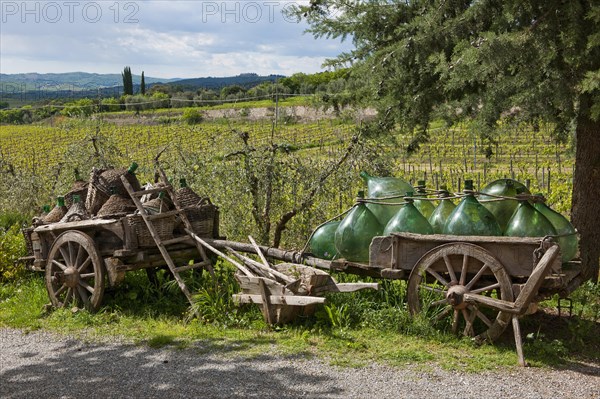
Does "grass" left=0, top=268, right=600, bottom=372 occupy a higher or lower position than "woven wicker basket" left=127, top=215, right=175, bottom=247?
lower

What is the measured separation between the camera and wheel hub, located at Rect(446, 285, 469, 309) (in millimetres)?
5527

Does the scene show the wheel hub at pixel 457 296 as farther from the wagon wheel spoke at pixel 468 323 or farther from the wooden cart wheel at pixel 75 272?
the wooden cart wheel at pixel 75 272

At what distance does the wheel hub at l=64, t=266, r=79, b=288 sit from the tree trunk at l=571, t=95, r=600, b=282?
204 inches

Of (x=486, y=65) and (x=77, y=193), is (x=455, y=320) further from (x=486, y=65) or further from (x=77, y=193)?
(x=77, y=193)

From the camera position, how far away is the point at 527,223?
5.57 m

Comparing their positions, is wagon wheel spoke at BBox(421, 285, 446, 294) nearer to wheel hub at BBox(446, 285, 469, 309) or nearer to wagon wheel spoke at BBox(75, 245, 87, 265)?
wheel hub at BBox(446, 285, 469, 309)

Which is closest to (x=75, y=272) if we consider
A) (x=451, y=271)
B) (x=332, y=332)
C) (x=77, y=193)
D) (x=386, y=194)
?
(x=77, y=193)

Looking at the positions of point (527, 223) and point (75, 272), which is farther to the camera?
point (75, 272)

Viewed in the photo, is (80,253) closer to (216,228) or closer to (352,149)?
(216,228)

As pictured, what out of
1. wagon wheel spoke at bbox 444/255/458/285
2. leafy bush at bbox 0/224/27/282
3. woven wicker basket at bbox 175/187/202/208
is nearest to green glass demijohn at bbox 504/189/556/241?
wagon wheel spoke at bbox 444/255/458/285

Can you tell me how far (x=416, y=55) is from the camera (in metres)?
6.14

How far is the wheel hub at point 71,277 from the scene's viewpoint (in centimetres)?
710

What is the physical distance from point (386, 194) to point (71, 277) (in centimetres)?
339

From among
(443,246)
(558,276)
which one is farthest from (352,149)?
(558,276)
